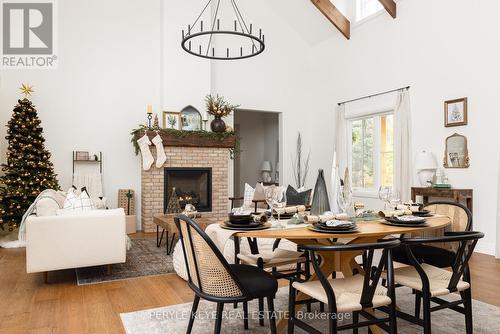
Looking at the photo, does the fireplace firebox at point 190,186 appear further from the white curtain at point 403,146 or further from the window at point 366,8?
the window at point 366,8

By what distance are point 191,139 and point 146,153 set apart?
82 centimetres

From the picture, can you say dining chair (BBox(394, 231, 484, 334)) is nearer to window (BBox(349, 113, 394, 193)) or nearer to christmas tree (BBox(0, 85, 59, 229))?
window (BBox(349, 113, 394, 193))

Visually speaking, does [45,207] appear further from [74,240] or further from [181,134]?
[181,134]

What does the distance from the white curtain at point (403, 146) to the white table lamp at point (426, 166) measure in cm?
37

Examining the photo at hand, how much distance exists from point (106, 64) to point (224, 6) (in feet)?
8.66

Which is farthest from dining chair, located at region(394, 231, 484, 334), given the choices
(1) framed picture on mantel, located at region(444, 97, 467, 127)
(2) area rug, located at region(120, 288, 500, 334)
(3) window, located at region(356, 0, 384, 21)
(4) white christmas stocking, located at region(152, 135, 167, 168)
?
(3) window, located at region(356, 0, 384, 21)

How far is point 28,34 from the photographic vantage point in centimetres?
605

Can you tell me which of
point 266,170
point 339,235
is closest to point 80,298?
point 339,235

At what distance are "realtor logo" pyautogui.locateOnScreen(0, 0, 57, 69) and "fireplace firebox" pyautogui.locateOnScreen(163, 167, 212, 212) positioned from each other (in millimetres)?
2675

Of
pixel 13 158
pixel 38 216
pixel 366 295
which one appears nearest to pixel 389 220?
pixel 366 295

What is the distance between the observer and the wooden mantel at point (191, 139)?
6.33 m

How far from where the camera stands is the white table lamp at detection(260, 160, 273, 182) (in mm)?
9111

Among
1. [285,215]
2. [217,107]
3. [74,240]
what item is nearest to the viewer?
[285,215]

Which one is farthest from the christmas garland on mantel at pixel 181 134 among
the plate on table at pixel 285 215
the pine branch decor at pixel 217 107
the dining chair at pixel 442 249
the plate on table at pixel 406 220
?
the plate on table at pixel 406 220
